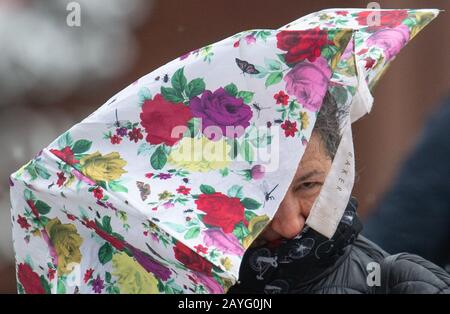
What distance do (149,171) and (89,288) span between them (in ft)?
1.00

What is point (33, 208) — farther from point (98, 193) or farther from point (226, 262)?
point (226, 262)

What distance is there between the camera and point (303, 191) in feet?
4.99

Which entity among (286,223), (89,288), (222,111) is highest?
(222,111)

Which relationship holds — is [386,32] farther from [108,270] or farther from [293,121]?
[108,270]

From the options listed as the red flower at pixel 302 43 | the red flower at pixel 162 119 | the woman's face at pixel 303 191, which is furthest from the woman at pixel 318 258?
the red flower at pixel 162 119

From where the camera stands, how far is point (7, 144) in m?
2.30

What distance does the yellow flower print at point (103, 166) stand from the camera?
1433 mm

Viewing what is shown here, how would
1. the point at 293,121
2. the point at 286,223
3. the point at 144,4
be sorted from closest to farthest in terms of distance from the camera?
the point at 293,121 → the point at 286,223 → the point at 144,4

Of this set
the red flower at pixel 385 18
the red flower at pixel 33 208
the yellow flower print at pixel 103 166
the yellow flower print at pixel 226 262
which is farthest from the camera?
the red flower at pixel 385 18

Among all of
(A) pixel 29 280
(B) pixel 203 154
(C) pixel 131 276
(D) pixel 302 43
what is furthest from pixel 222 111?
(A) pixel 29 280

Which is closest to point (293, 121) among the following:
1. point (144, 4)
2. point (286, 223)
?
point (286, 223)

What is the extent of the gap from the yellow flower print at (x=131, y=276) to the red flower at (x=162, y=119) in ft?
0.90

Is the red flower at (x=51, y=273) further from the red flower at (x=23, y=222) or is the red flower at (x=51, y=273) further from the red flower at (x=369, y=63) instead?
the red flower at (x=369, y=63)

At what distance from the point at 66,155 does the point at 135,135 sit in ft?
0.45
